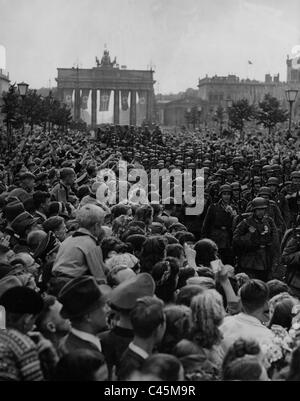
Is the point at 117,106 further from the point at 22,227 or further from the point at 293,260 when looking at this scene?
the point at 22,227

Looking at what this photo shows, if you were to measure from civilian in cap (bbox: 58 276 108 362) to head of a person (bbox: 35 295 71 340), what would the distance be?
0.34 metres

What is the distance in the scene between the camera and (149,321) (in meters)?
4.55

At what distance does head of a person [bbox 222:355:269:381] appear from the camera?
4168 millimetres

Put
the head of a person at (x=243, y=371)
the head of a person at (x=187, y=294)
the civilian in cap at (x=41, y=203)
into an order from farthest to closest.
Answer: the civilian in cap at (x=41, y=203)
the head of a person at (x=187, y=294)
the head of a person at (x=243, y=371)

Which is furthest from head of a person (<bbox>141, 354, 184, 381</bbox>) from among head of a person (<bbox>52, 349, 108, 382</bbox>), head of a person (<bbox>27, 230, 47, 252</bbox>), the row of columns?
the row of columns

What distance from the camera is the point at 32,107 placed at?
4234 cm

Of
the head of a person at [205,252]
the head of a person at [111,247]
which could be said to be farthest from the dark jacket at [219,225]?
the head of a person at [111,247]

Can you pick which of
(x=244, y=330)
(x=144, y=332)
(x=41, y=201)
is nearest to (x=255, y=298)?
(x=244, y=330)

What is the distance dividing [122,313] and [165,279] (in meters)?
0.90

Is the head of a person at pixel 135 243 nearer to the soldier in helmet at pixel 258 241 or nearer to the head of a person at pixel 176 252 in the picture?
the head of a person at pixel 176 252

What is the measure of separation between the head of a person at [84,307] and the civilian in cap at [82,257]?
1425 millimetres

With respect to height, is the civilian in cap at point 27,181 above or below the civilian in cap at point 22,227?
above

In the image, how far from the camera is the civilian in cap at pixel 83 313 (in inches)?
187

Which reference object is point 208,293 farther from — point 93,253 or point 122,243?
point 122,243
